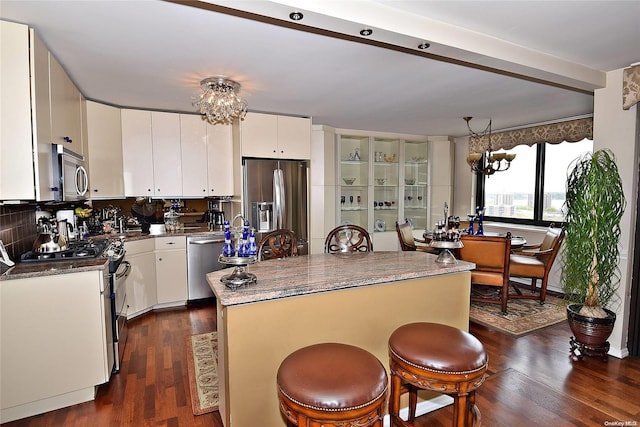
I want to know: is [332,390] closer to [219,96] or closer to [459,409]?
[459,409]

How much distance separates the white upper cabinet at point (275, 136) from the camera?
13.5 ft

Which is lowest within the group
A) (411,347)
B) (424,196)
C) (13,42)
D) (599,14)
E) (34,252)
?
(411,347)

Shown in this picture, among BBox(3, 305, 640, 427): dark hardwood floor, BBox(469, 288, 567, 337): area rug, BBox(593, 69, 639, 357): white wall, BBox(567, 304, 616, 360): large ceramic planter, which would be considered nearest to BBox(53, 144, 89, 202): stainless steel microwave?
BBox(3, 305, 640, 427): dark hardwood floor

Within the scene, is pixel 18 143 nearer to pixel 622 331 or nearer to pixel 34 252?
pixel 34 252

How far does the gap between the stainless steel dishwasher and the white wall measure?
3.93 m

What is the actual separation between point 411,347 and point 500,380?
1.43 meters

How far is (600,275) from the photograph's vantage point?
8.98 ft

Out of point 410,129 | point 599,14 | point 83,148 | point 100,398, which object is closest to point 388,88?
point 599,14

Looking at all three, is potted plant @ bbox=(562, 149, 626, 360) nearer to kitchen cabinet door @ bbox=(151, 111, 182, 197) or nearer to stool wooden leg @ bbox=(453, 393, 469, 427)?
stool wooden leg @ bbox=(453, 393, 469, 427)

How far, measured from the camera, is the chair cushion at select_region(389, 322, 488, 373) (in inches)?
56.6

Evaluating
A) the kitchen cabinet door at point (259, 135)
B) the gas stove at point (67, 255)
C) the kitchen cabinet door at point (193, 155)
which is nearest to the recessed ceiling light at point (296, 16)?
the gas stove at point (67, 255)

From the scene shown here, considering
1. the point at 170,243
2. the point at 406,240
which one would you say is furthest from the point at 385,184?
the point at 170,243

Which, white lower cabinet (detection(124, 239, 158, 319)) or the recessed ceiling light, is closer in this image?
the recessed ceiling light

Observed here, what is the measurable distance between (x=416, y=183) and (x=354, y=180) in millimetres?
1221
